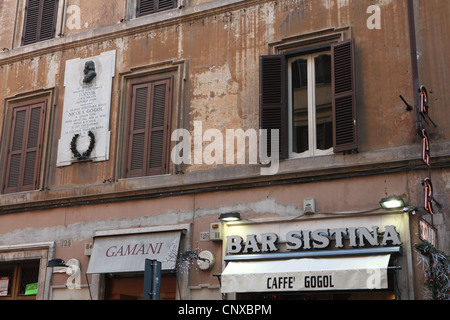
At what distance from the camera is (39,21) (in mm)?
15266

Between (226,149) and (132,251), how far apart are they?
8.16ft

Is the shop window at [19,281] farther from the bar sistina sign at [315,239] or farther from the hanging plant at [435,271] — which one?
the hanging plant at [435,271]

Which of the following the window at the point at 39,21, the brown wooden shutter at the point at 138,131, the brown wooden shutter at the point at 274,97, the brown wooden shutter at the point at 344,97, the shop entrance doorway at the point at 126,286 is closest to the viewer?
the brown wooden shutter at the point at 344,97

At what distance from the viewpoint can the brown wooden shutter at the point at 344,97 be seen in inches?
431

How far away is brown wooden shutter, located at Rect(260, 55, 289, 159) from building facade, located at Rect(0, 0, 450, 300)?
0.09 ft

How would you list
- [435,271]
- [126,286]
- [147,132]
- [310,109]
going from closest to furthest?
[435,271] → [310,109] → [126,286] → [147,132]

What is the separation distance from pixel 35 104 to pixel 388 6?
764 cm

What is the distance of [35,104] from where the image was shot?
1445 centimetres

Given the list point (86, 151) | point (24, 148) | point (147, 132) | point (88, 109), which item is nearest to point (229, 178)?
point (147, 132)

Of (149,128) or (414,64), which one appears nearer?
(414,64)

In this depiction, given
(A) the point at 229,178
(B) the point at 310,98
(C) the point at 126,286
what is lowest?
(C) the point at 126,286

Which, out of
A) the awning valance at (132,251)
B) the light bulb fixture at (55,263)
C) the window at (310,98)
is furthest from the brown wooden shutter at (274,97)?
the light bulb fixture at (55,263)

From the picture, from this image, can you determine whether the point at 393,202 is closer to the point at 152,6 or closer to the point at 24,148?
the point at 152,6

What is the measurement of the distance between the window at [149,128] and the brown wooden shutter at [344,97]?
328 centimetres
